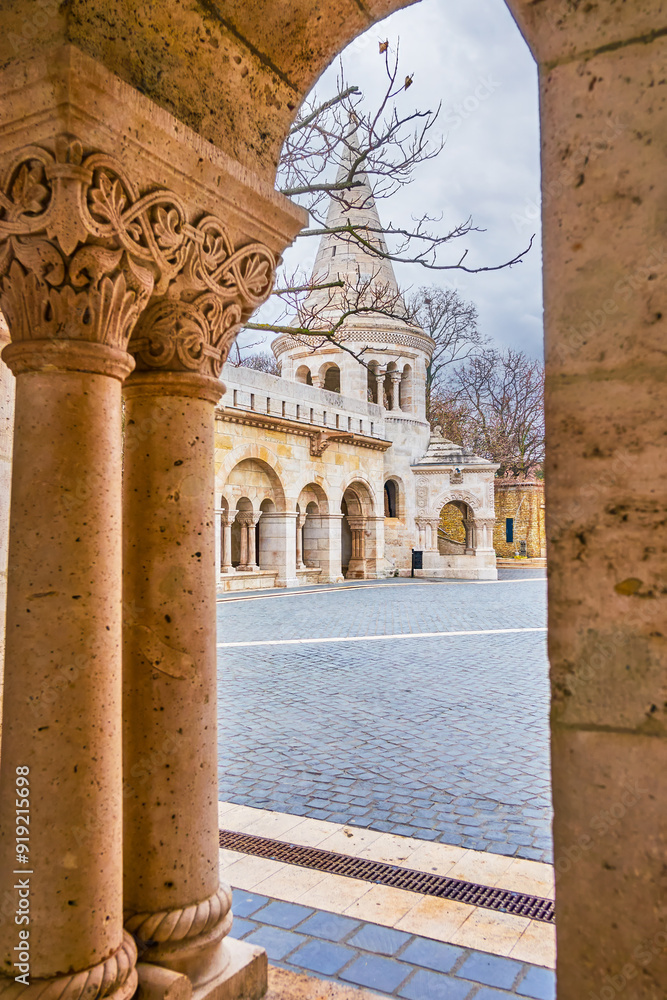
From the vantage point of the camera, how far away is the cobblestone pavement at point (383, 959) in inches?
81.6

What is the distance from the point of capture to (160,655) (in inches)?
75.2

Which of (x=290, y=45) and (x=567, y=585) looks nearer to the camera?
(x=567, y=585)

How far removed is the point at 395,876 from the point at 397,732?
7.11 ft

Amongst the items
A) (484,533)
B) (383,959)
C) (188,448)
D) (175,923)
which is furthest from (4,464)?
(484,533)

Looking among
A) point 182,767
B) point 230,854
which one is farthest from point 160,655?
point 230,854

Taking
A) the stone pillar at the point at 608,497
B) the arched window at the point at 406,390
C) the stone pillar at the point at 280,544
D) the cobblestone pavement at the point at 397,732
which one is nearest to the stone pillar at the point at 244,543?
the stone pillar at the point at 280,544

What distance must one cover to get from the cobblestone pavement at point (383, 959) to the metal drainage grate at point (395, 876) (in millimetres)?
311

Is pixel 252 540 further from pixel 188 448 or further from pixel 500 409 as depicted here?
pixel 500 409

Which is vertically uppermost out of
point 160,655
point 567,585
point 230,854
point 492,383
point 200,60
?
point 492,383

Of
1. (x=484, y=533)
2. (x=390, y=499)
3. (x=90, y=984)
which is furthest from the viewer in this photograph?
(x=390, y=499)

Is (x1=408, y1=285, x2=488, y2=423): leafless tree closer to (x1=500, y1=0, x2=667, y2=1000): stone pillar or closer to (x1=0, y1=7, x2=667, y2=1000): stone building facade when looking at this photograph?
(x1=0, y1=7, x2=667, y2=1000): stone building facade

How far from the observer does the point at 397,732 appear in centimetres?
497

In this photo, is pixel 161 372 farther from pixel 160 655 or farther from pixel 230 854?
pixel 230 854

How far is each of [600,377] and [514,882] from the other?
7.98 feet
